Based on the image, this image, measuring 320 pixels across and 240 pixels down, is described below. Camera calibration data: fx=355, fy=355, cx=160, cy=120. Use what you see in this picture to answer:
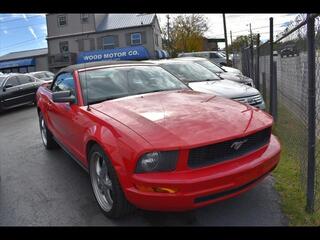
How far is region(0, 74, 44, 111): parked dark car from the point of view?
12609 millimetres

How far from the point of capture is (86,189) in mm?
4273

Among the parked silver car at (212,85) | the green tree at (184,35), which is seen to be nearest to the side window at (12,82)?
the parked silver car at (212,85)

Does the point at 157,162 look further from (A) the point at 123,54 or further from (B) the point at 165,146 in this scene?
(A) the point at 123,54

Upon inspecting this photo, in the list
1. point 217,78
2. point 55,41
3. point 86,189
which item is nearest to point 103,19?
point 55,41

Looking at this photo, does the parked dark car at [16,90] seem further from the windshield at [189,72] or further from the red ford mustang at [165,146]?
the red ford mustang at [165,146]

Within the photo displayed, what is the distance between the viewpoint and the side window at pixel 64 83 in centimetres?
477

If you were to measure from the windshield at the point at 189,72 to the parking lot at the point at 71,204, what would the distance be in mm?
3326

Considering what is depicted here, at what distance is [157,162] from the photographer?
9.55 ft

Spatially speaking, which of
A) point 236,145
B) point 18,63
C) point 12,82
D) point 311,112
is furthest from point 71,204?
point 18,63

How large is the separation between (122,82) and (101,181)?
4.69 feet

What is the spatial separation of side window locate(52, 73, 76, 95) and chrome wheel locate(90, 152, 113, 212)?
3.85 ft

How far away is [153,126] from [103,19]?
3693 centimetres
